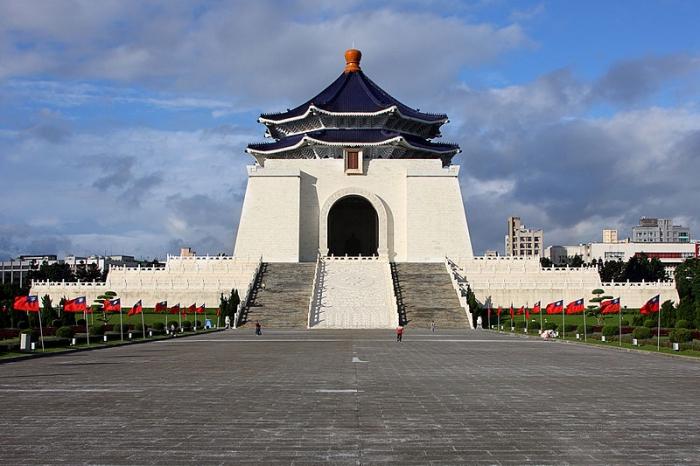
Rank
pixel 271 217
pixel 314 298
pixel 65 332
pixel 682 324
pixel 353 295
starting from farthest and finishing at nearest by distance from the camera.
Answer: pixel 271 217 < pixel 353 295 < pixel 314 298 < pixel 682 324 < pixel 65 332

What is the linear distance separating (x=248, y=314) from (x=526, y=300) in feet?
43.2

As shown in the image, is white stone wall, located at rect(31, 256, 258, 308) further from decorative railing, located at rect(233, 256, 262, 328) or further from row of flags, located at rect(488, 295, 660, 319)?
row of flags, located at rect(488, 295, 660, 319)

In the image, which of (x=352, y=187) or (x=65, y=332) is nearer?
(x=65, y=332)

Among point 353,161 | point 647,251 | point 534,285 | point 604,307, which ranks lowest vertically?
point 604,307

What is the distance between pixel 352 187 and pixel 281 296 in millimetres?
13101

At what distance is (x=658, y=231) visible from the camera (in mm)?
132875

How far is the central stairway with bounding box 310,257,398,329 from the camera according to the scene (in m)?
32.5

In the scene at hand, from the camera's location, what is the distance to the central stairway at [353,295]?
3250cm

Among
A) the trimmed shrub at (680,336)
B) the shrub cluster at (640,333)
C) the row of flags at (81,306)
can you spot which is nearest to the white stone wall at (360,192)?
the row of flags at (81,306)

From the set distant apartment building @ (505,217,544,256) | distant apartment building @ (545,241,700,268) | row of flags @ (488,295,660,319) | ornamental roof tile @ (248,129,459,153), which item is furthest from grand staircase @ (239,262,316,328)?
distant apartment building @ (505,217,544,256)

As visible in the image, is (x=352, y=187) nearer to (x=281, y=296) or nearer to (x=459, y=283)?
(x=459, y=283)

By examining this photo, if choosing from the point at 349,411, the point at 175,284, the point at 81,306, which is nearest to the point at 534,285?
the point at 175,284

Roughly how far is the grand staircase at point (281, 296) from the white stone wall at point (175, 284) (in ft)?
3.77

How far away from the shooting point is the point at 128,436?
7.25 metres
